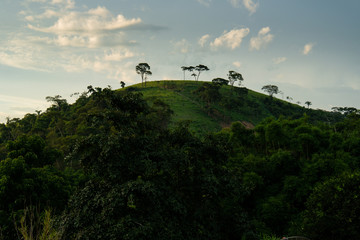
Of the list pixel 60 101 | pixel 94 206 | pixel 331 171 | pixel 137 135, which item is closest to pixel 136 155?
pixel 137 135

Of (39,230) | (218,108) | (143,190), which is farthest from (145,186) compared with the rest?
(218,108)

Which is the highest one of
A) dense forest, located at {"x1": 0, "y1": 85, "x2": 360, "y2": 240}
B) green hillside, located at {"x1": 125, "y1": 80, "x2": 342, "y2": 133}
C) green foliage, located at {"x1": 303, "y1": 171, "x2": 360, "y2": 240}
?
green hillside, located at {"x1": 125, "y1": 80, "x2": 342, "y2": 133}

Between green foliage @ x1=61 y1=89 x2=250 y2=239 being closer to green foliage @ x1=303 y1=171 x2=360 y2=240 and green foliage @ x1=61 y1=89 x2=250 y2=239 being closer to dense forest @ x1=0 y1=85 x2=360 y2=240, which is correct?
dense forest @ x1=0 y1=85 x2=360 y2=240

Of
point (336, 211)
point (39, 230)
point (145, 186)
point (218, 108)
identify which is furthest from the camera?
point (218, 108)

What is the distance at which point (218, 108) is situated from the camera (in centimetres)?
9056

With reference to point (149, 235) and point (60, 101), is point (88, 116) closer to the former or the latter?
point (149, 235)

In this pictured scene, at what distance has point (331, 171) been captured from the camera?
26.7 meters

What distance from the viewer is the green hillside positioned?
78.6m

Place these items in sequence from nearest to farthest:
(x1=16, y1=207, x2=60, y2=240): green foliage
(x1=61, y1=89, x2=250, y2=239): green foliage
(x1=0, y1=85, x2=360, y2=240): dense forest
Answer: (x1=16, y1=207, x2=60, y2=240): green foliage < (x1=61, y1=89, x2=250, y2=239): green foliage < (x1=0, y1=85, x2=360, y2=240): dense forest

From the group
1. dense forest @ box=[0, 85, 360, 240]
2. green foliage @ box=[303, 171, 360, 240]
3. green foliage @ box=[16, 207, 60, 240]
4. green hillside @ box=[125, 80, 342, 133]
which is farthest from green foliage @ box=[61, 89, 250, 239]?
green hillside @ box=[125, 80, 342, 133]

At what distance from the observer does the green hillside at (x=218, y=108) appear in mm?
78562

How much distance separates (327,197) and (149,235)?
14.8m

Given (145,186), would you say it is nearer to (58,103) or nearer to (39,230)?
(39,230)

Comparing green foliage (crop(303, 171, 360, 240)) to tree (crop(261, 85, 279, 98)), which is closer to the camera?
green foliage (crop(303, 171, 360, 240))
